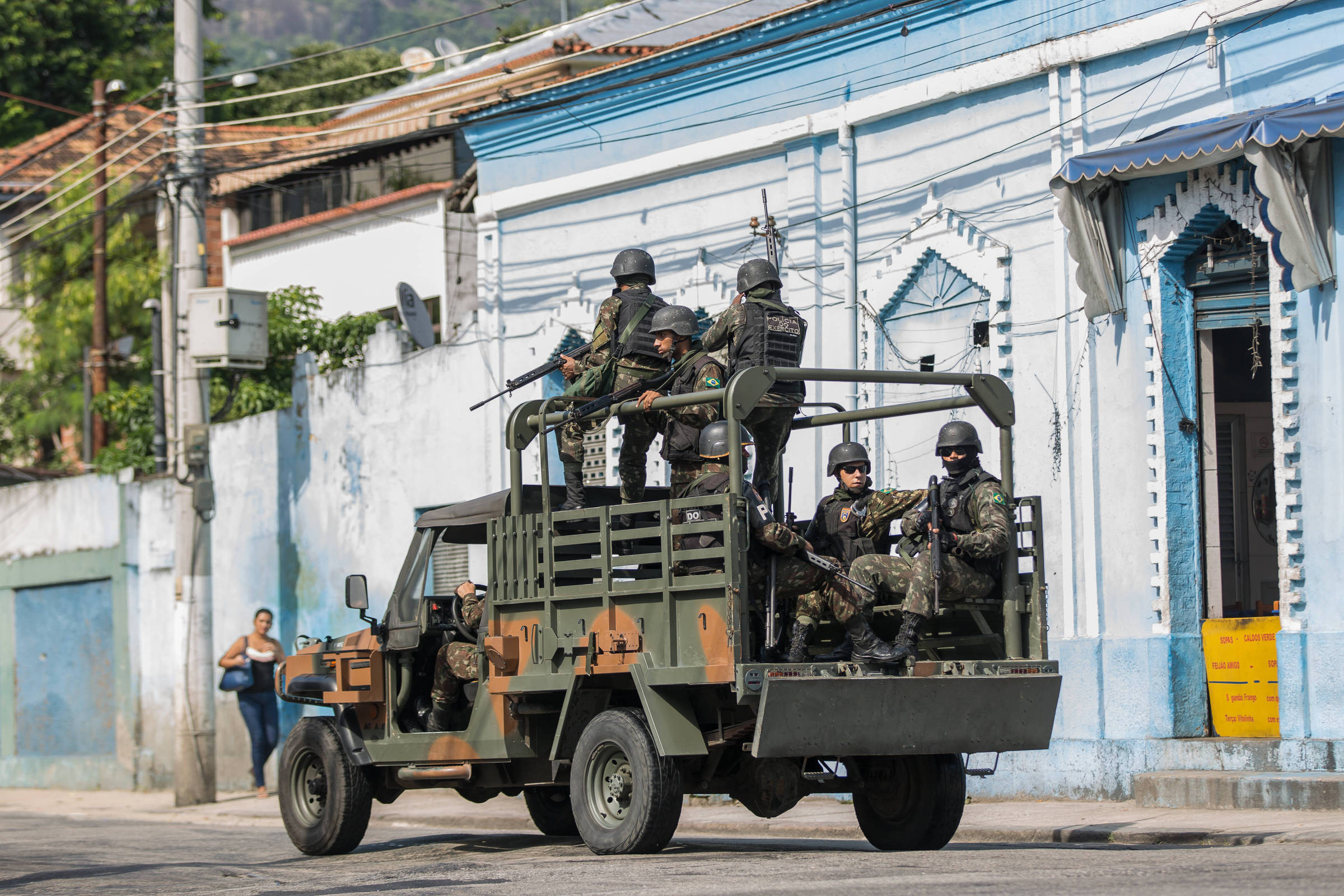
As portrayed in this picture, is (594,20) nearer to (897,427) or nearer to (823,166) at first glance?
(823,166)

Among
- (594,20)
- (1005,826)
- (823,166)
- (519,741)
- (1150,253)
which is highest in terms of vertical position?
(594,20)

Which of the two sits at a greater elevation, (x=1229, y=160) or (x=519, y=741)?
(x=1229, y=160)

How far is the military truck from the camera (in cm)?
912

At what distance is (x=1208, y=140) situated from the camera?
12562mm

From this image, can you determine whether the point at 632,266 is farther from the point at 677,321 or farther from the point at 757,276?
the point at 757,276

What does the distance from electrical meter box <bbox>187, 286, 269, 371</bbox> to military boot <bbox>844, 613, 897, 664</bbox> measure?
36.5ft

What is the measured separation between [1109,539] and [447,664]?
5151 mm

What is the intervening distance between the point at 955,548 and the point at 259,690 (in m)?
10.4

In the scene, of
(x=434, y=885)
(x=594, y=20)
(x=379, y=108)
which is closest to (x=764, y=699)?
(x=434, y=885)

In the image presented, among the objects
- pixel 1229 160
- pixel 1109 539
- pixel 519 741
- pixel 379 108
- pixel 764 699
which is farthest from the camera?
pixel 379 108

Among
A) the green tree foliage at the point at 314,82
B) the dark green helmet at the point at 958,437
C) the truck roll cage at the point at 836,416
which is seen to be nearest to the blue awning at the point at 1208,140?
the truck roll cage at the point at 836,416

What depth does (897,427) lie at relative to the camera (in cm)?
1543

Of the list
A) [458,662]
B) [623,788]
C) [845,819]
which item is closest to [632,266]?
[458,662]

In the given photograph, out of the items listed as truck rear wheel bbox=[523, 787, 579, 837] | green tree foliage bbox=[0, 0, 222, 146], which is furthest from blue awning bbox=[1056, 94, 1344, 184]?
green tree foliage bbox=[0, 0, 222, 146]
